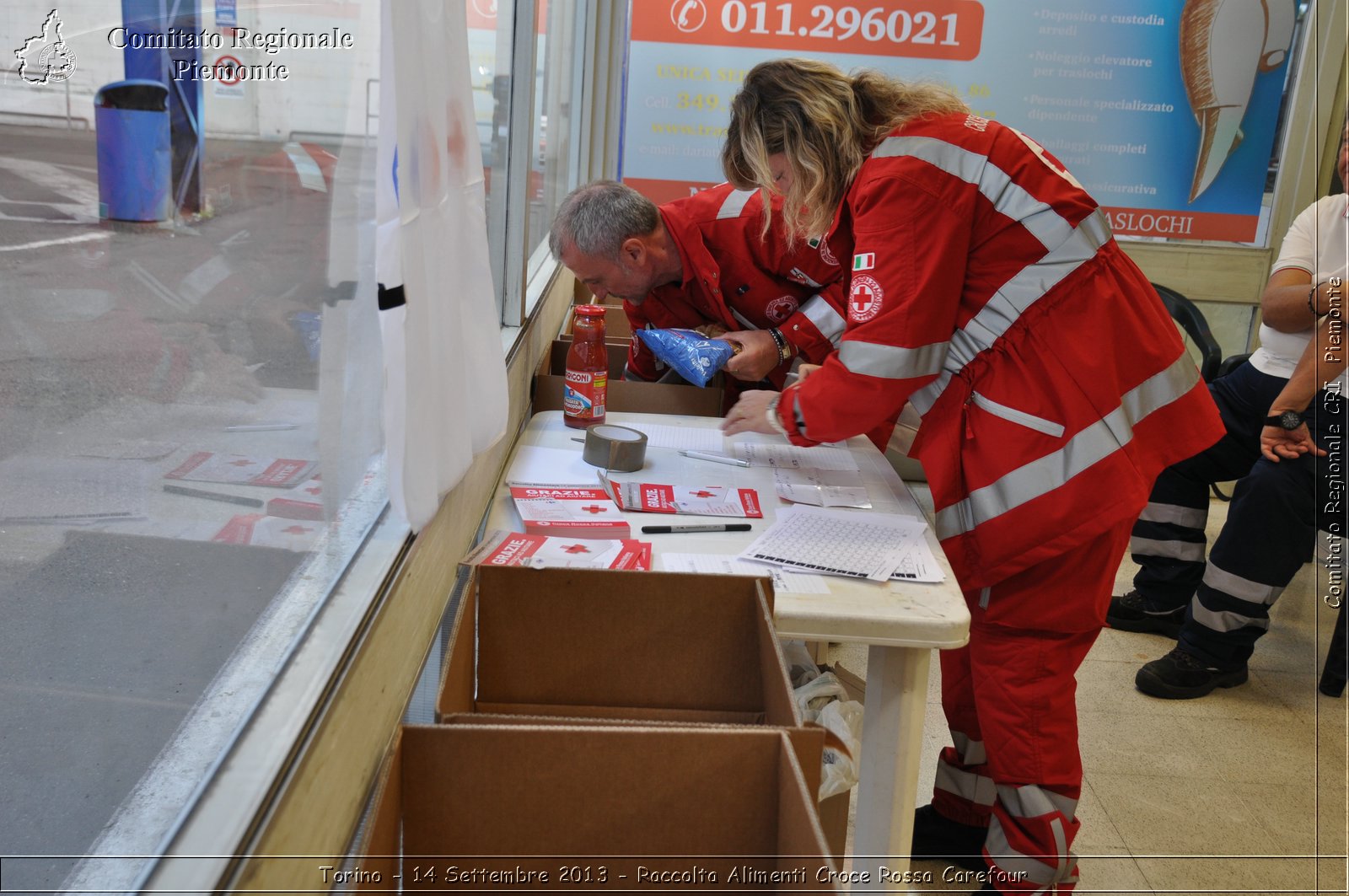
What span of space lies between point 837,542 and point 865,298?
388mm

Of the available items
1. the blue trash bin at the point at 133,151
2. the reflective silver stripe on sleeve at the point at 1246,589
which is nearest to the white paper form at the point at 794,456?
the blue trash bin at the point at 133,151

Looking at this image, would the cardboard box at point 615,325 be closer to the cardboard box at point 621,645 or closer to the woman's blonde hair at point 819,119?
the woman's blonde hair at point 819,119

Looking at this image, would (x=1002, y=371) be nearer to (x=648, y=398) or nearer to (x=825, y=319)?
(x=825, y=319)

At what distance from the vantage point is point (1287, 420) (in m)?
3.02

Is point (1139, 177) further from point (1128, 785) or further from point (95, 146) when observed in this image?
point (95, 146)

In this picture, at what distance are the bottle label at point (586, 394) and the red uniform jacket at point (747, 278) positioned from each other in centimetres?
45

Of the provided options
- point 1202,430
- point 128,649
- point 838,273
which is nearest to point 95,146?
point 128,649

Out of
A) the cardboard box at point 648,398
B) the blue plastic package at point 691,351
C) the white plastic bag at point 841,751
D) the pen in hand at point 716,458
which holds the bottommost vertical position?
the white plastic bag at point 841,751

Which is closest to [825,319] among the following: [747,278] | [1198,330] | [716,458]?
[747,278]

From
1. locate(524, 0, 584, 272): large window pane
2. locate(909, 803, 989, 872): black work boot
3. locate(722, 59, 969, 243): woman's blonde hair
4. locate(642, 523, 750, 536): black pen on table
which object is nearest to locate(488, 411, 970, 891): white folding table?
locate(642, 523, 750, 536): black pen on table

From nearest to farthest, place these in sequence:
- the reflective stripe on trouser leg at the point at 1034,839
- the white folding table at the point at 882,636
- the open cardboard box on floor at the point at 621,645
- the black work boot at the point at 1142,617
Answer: the open cardboard box on floor at the point at 621,645 → the white folding table at the point at 882,636 → the reflective stripe on trouser leg at the point at 1034,839 → the black work boot at the point at 1142,617

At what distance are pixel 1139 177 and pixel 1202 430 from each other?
312 centimetres

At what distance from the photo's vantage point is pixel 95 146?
56cm

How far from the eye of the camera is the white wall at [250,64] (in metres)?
0.48
